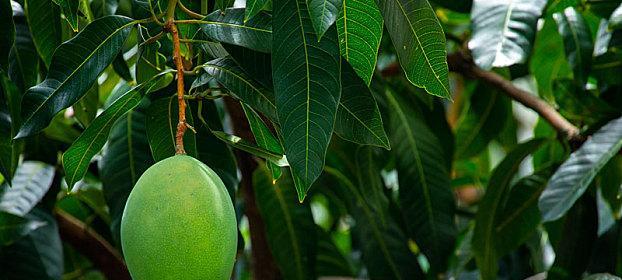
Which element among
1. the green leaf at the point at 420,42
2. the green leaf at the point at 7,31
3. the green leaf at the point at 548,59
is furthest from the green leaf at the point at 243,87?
the green leaf at the point at 548,59

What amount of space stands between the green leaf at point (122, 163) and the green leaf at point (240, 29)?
1.27 ft

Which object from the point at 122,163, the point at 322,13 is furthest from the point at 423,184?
the point at 322,13

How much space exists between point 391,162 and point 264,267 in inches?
12.5

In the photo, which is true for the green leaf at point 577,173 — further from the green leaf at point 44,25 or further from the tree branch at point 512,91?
the green leaf at point 44,25

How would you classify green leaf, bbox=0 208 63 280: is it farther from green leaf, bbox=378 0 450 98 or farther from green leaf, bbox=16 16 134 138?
green leaf, bbox=378 0 450 98

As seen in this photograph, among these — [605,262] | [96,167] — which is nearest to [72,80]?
[96,167]

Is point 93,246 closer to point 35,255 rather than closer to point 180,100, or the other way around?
point 35,255

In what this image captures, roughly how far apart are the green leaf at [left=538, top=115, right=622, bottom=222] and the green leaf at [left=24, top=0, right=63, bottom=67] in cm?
58

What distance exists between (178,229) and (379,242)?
87cm

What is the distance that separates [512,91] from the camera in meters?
1.49

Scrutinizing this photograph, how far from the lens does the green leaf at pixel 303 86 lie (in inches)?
29.8

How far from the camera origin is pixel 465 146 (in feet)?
5.99

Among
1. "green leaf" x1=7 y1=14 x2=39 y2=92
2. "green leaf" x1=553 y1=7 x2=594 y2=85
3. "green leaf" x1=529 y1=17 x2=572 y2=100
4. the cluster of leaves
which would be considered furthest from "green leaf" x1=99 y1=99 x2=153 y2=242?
"green leaf" x1=529 y1=17 x2=572 y2=100

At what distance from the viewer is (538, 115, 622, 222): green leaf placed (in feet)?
3.87
